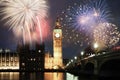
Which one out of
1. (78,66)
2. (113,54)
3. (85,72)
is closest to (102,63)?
(113,54)

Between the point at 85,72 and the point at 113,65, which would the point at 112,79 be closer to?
the point at 113,65

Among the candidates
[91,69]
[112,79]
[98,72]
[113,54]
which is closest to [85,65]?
[91,69]

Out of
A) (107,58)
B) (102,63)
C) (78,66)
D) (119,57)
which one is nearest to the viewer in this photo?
(119,57)

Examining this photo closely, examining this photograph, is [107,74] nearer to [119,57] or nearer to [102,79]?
[102,79]

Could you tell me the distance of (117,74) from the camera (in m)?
121

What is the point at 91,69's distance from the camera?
15525 centimetres

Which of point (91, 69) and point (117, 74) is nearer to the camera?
point (117, 74)

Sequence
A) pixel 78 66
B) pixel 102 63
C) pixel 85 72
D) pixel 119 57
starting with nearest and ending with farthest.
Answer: pixel 119 57 < pixel 102 63 < pixel 85 72 < pixel 78 66

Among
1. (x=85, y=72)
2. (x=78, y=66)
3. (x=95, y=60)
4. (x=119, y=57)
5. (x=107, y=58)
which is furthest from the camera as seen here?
(x=78, y=66)

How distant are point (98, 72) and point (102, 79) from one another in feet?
41.3

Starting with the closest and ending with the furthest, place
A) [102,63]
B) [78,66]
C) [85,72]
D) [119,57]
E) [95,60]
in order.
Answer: [119,57] → [102,63] → [95,60] → [85,72] → [78,66]

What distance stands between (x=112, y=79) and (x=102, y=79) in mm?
3346

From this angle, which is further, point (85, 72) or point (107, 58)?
point (85, 72)

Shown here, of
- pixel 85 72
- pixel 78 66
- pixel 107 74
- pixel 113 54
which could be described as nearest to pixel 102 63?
pixel 107 74
